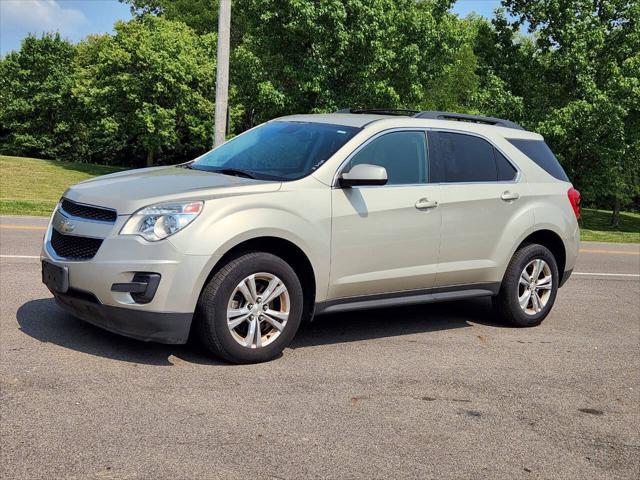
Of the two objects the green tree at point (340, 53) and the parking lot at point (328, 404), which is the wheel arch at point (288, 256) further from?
the green tree at point (340, 53)

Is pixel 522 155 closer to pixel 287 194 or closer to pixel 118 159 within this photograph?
pixel 287 194

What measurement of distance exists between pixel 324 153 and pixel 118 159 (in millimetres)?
49383

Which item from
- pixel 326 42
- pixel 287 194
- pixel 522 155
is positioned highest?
pixel 326 42

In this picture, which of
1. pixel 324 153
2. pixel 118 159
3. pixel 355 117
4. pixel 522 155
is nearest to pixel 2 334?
pixel 324 153

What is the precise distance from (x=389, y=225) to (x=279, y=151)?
1.12m

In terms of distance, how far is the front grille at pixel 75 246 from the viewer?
5.19 m

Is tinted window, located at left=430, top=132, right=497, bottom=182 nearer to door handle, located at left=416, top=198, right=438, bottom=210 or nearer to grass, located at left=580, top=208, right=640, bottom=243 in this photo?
door handle, located at left=416, top=198, right=438, bottom=210

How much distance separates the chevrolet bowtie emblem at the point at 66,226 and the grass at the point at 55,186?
15648mm

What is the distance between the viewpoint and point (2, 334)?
5.73m

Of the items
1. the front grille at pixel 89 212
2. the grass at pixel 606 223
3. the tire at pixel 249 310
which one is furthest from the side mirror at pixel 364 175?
the grass at pixel 606 223

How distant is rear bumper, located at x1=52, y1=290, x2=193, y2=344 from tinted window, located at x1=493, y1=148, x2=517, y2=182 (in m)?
3.34

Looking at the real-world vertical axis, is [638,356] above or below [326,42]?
below

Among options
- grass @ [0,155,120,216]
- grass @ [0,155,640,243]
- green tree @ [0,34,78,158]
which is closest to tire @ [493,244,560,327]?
grass @ [0,155,640,243]

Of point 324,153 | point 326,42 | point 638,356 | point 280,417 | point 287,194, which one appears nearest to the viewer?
point 280,417
